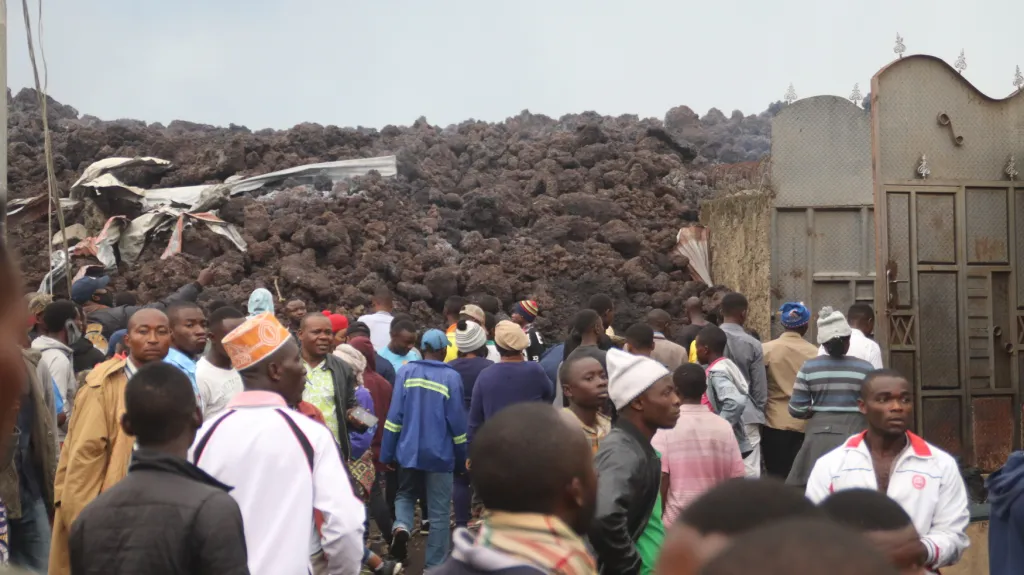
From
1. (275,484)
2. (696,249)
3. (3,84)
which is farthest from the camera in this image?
(696,249)

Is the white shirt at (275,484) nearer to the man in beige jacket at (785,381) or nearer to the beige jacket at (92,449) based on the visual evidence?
the beige jacket at (92,449)

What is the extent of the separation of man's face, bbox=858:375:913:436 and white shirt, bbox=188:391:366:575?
6.85 feet

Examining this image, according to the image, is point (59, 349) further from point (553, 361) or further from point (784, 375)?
point (784, 375)

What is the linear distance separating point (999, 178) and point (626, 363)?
6.24 meters

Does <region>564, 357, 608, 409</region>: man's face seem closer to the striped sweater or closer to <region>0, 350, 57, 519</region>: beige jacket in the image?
the striped sweater

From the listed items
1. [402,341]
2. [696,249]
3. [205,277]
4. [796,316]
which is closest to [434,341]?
[402,341]

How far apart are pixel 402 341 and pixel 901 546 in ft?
23.5

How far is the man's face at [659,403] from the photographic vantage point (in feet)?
14.8

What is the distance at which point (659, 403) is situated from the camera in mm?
4520

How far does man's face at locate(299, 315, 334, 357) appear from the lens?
264 inches

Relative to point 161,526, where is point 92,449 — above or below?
below

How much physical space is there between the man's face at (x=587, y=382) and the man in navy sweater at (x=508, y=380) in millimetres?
2283

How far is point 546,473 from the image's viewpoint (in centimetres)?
269

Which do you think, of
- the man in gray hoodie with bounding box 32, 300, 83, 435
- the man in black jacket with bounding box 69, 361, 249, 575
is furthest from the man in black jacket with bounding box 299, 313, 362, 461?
the man in black jacket with bounding box 69, 361, 249, 575
